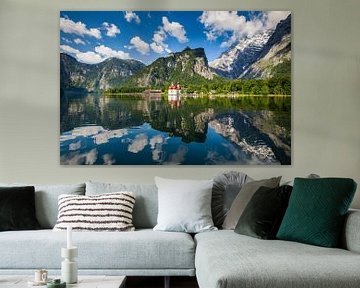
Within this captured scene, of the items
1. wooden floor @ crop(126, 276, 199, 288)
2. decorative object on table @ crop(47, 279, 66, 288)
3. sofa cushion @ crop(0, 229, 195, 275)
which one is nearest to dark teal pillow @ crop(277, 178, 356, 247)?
sofa cushion @ crop(0, 229, 195, 275)

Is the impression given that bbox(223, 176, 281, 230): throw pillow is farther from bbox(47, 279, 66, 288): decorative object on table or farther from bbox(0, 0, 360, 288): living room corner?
bbox(47, 279, 66, 288): decorative object on table

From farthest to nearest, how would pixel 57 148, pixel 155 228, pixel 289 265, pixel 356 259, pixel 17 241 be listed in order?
pixel 57 148 < pixel 155 228 < pixel 17 241 < pixel 356 259 < pixel 289 265

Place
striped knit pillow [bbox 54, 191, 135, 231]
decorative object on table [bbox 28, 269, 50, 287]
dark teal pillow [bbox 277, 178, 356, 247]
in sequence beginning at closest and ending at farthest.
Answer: decorative object on table [bbox 28, 269, 50, 287]
dark teal pillow [bbox 277, 178, 356, 247]
striped knit pillow [bbox 54, 191, 135, 231]

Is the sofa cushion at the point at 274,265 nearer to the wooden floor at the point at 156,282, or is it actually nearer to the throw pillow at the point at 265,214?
the throw pillow at the point at 265,214

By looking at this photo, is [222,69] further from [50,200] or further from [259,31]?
[50,200]

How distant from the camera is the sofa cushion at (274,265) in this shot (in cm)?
298

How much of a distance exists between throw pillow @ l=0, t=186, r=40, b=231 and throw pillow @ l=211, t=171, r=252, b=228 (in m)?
1.42

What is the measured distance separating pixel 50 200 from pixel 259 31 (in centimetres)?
235

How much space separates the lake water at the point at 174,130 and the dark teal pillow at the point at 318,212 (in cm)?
129

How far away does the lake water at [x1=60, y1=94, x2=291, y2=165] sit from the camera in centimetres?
551

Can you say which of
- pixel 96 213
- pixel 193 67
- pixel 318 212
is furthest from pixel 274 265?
pixel 193 67

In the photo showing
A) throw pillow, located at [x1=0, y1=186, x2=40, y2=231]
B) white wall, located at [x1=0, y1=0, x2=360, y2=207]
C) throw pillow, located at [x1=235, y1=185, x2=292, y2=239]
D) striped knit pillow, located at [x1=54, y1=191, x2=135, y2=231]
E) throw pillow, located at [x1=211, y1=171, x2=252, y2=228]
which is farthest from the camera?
white wall, located at [x1=0, y1=0, x2=360, y2=207]

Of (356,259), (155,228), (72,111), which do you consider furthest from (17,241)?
(356,259)

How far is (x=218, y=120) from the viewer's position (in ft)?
18.3
